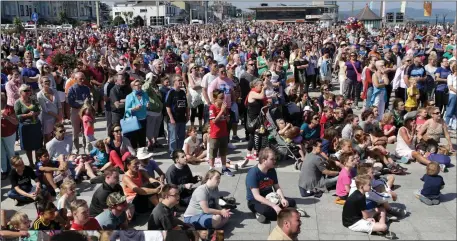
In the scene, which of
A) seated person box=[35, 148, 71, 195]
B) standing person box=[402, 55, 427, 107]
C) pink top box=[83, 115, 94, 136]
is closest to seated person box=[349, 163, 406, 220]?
seated person box=[35, 148, 71, 195]

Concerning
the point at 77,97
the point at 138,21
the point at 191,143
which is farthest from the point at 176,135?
the point at 138,21

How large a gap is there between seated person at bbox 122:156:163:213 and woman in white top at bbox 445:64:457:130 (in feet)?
21.2

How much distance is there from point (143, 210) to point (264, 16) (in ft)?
298

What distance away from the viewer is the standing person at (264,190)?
211 inches

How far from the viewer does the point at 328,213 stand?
A: 561cm

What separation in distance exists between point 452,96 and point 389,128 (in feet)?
6.47

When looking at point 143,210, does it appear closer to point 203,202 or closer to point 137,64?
point 203,202

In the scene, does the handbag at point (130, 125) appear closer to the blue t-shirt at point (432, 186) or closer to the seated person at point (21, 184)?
the seated person at point (21, 184)

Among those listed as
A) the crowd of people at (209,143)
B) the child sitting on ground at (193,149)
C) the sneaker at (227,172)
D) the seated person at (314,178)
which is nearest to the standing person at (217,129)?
the crowd of people at (209,143)

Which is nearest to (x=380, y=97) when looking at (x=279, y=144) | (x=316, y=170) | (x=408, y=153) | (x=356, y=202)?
(x=408, y=153)

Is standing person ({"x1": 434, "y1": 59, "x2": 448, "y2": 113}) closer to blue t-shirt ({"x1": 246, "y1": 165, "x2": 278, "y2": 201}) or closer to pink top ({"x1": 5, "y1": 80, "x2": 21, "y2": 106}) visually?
blue t-shirt ({"x1": 246, "y1": 165, "x2": 278, "y2": 201})

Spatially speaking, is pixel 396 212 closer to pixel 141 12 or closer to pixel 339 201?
pixel 339 201

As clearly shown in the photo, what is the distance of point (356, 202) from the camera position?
511 centimetres

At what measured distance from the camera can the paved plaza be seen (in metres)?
4.92
